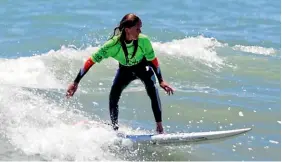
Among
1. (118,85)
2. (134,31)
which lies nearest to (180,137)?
(118,85)

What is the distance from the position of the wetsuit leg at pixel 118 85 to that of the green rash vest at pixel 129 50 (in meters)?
0.18

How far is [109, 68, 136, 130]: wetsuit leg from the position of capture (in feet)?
24.5

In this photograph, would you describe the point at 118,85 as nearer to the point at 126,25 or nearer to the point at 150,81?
the point at 150,81

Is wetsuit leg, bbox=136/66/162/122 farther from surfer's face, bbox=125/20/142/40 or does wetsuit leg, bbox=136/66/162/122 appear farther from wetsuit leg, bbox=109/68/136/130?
surfer's face, bbox=125/20/142/40

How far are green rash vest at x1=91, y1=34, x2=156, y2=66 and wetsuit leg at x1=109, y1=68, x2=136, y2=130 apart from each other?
0.18 meters

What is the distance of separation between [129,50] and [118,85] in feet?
1.99

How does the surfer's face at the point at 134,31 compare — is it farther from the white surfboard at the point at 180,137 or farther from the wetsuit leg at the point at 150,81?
the white surfboard at the point at 180,137

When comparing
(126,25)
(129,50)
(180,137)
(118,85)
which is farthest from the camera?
(118,85)

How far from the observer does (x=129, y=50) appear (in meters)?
7.17

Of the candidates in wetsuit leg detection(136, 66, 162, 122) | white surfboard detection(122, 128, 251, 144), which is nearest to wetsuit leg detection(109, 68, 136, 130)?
wetsuit leg detection(136, 66, 162, 122)

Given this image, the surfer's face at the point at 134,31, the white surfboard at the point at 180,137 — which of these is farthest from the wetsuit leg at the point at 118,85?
the surfer's face at the point at 134,31

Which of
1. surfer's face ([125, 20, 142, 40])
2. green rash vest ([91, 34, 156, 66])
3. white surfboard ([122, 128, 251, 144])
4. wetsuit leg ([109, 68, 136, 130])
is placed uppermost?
surfer's face ([125, 20, 142, 40])

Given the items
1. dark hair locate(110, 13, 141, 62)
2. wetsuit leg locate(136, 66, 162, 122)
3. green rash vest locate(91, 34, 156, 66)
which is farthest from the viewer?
wetsuit leg locate(136, 66, 162, 122)

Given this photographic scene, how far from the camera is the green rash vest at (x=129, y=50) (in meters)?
7.16
